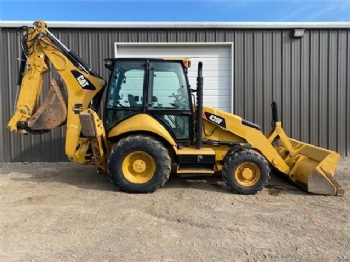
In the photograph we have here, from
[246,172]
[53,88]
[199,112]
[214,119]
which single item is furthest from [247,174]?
[53,88]

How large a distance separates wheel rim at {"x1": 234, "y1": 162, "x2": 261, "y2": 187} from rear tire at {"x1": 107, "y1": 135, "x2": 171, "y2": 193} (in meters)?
1.24

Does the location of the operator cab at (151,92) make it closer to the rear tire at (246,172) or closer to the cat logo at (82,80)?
the cat logo at (82,80)

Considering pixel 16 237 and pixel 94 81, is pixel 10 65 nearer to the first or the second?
pixel 94 81

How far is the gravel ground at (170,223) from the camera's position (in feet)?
11.9

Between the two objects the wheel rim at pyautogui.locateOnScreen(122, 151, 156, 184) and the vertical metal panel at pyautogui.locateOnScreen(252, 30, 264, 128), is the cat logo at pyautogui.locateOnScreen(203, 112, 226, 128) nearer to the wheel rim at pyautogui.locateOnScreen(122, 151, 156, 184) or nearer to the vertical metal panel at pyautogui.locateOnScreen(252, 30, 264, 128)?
the wheel rim at pyautogui.locateOnScreen(122, 151, 156, 184)

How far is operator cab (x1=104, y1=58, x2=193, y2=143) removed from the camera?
6043 mm

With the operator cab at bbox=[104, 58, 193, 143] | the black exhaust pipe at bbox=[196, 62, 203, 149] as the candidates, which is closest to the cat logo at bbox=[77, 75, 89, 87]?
the operator cab at bbox=[104, 58, 193, 143]

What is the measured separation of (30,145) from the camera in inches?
356

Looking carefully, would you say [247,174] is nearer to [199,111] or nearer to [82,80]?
[199,111]

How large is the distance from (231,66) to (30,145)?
5747mm

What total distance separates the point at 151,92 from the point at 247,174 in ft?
7.25

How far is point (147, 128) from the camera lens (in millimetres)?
5848

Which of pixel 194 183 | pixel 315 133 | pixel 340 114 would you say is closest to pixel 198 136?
pixel 194 183

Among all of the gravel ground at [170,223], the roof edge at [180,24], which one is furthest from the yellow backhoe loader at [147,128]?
the roof edge at [180,24]
